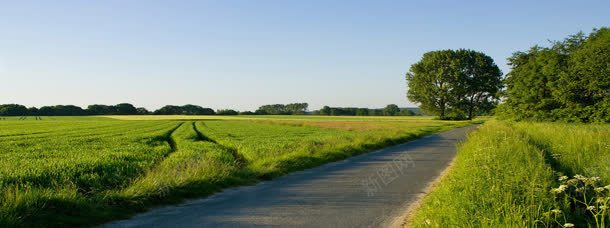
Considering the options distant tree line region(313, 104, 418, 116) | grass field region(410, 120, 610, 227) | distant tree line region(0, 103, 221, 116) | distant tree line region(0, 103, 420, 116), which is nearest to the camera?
grass field region(410, 120, 610, 227)

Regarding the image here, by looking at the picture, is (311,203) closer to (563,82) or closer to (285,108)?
(563,82)

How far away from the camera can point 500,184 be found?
26.0 ft

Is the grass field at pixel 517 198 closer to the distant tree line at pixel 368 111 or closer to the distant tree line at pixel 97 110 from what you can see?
the distant tree line at pixel 368 111

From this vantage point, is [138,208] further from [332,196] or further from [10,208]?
[332,196]

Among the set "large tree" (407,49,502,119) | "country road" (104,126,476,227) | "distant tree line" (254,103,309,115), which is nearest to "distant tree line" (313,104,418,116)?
"distant tree line" (254,103,309,115)

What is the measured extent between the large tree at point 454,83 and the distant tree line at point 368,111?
169ft

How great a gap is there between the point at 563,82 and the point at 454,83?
155 ft

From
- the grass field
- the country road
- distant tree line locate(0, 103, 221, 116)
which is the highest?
distant tree line locate(0, 103, 221, 116)

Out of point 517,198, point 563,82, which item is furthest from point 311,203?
point 563,82

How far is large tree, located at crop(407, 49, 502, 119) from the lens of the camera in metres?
80.9

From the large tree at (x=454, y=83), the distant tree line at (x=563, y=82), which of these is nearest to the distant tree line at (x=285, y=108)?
the large tree at (x=454, y=83)

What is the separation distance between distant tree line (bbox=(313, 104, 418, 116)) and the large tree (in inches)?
2032

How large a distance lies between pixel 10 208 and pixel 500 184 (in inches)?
314

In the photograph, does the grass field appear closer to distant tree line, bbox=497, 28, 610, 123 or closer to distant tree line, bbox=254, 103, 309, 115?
distant tree line, bbox=497, 28, 610, 123
